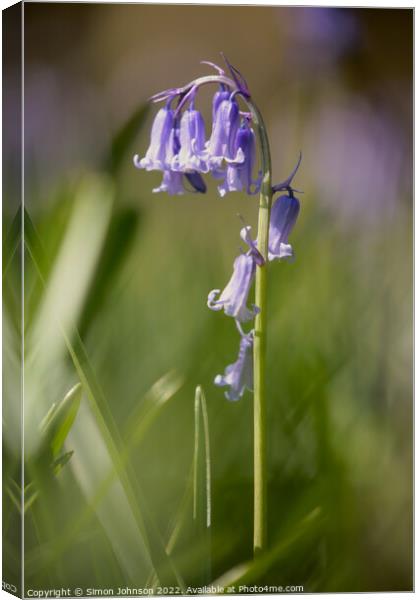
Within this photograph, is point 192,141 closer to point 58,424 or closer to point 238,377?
point 238,377

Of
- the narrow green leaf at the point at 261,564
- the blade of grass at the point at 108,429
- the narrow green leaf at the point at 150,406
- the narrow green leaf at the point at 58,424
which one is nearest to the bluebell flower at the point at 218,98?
the blade of grass at the point at 108,429

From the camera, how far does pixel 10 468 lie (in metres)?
2.56

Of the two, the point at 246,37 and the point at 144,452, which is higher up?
the point at 246,37

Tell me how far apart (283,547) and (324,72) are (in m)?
1.16

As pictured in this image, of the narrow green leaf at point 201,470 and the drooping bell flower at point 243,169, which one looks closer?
the drooping bell flower at point 243,169

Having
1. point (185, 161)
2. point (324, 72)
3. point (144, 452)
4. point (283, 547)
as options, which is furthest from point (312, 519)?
point (324, 72)

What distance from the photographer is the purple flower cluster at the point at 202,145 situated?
2.42m

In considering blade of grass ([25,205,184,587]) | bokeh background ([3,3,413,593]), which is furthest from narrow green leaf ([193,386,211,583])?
blade of grass ([25,205,184,587])

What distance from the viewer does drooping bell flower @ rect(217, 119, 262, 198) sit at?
2.44 m

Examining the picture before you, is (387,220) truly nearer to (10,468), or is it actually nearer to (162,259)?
(162,259)

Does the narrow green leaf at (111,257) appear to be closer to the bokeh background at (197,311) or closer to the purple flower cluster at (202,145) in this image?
the bokeh background at (197,311)

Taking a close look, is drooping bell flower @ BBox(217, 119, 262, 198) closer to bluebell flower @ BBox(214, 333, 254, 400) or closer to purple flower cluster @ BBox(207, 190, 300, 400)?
purple flower cluster @ BBox(207, 190, 300, 400)

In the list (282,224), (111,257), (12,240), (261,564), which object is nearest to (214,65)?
(282,224)

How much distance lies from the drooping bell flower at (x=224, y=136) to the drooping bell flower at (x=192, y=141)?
0.8 inches
